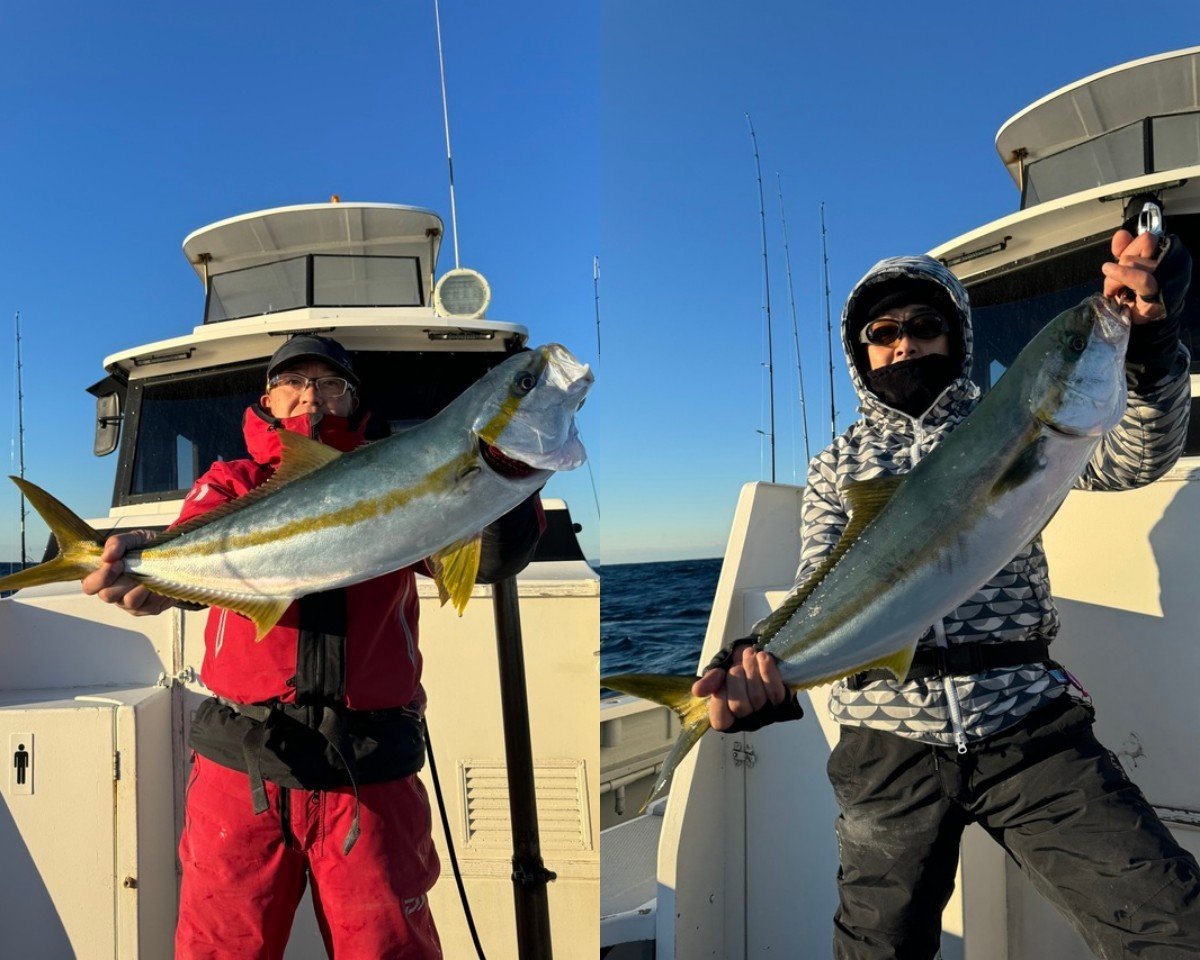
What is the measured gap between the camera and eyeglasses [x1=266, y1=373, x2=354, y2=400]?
240 cm

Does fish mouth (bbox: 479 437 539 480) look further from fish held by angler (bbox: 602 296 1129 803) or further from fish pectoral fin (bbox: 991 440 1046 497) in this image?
fish pectoral fin (bbox: 991 440 1046 497)

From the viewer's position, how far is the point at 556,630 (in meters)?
3.51

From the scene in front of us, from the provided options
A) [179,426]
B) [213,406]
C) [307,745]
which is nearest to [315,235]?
[213,406]

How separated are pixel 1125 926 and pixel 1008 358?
297 cm

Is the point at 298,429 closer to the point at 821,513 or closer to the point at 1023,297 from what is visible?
the point at 821,513

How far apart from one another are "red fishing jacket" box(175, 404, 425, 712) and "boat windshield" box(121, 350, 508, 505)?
2.30 metres

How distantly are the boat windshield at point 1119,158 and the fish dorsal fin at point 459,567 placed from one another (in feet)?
13.6

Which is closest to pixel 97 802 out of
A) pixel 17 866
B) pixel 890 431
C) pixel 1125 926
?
pixel 17 866

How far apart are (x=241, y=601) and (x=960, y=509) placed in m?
1.51

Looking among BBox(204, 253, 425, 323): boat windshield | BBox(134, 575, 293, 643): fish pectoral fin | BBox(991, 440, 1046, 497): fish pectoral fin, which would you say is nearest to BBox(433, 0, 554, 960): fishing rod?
BBox(134, 575, 293, 643): fish pectoral fin

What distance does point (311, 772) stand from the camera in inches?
89.5

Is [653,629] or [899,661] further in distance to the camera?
[653,629]

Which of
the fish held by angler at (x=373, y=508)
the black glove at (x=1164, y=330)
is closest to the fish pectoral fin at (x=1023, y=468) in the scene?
the black glove at (x=1164, y=330)

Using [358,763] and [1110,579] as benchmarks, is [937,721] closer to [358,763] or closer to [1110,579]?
[1110,579]
